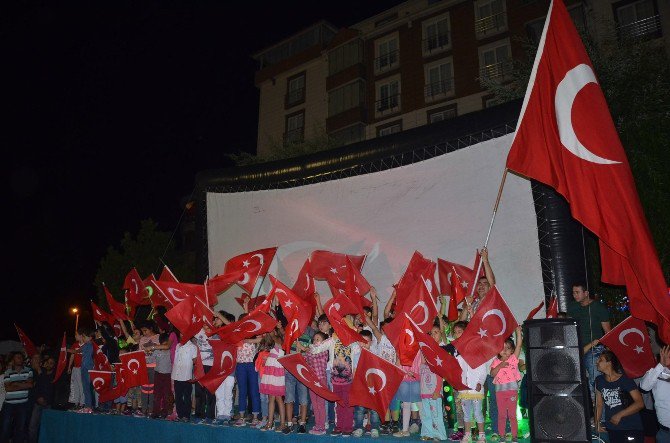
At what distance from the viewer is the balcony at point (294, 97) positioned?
30023mm

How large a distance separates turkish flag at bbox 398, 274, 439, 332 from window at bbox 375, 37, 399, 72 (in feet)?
71.3

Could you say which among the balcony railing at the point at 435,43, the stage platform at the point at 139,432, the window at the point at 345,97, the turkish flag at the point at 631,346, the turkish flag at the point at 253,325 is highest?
the balcony railing at the point at 435,43

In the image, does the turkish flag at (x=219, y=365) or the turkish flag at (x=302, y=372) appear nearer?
the turkish flag at (x=302, y=372)

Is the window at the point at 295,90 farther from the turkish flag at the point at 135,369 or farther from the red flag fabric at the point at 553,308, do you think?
the red flag fabric at the point at 553,308

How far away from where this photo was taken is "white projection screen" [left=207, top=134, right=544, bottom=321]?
8.42 metres

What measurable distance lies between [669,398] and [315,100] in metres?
25.9

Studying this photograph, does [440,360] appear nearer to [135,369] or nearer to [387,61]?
[135,369]

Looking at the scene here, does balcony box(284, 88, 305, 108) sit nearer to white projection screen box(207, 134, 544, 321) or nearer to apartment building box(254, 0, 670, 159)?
apartment building box(254, 0, 670, 159)

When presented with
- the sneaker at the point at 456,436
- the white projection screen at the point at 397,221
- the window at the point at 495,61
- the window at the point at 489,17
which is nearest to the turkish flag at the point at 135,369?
the white projection screen at the point at 397,221

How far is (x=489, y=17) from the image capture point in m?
24.3

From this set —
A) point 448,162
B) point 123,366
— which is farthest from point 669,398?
point 123,366

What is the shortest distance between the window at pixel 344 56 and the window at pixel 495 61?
667 centimetres

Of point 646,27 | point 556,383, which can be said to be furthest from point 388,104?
point 556,383

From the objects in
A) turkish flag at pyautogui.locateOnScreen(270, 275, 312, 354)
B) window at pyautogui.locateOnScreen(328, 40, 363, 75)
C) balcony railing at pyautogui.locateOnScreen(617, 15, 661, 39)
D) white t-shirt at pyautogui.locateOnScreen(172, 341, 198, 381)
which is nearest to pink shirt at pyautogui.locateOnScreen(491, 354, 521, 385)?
turkish flag at pyautogui.locateOnScreen(270, 275, 312, 354)
